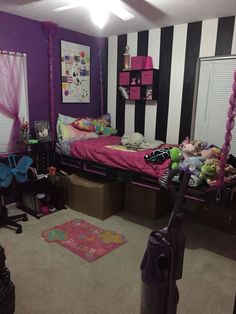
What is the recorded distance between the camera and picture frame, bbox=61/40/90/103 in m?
3.76

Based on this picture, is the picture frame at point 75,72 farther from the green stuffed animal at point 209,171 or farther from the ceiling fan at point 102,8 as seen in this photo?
the green stuffed animal at point 209,171

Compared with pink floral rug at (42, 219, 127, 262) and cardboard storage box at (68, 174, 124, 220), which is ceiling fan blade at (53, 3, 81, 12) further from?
pink floral rug at (42, 219, 127, 262)

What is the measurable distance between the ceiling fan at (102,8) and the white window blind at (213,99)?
114cm

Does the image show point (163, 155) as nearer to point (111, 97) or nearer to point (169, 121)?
point (169, 121)

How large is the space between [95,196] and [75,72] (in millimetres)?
1919

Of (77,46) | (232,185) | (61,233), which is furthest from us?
(77,46)

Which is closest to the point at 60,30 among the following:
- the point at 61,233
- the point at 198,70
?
the point at 198,70

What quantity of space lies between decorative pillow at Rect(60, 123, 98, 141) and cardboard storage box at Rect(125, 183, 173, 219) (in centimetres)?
95

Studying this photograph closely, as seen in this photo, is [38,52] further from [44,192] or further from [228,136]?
[228,136]

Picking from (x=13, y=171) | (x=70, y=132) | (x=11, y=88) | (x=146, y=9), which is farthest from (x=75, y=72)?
(x=13, y=171)

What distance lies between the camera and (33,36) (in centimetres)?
335

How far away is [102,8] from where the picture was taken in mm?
2752

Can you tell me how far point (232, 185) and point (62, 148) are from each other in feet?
7.10

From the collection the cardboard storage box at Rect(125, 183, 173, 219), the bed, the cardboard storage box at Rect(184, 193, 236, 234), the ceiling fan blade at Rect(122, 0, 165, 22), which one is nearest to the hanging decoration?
the bed
